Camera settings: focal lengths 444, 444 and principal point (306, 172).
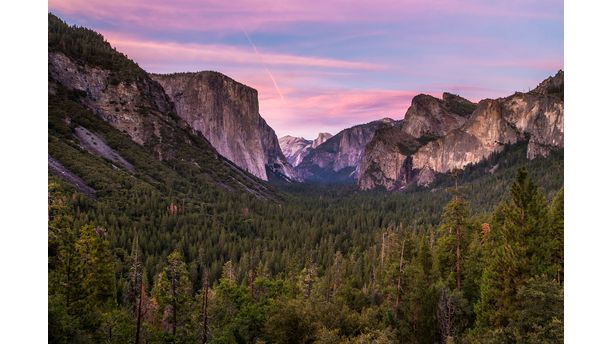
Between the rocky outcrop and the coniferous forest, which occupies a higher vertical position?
the rocky outcrop

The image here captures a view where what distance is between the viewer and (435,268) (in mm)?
41000

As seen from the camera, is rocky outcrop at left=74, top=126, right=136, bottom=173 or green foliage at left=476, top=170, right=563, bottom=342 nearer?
green foliage at left=476, top=170, right=563, bottom=342

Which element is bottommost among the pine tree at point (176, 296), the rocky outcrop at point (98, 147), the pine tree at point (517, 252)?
the pine tree at point (176, 296)

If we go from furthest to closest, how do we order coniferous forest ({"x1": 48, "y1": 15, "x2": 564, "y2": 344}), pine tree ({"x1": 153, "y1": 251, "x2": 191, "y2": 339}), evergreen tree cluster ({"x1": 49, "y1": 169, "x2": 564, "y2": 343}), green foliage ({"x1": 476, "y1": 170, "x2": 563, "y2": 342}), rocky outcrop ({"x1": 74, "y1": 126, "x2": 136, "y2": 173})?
rocky outcrop ({"x1": 74, "y1": 126, "x2": 136, "y2": 173}) → pine tree ({"x1": 153, "y1": 251, "x2": 191, "y2": 339}) → green foliage ({"x1": 476, "y1": 170, "x2": 563, "y2": 342}) → coniferous forest ({"x1": 48, "y1": 15, "x2": 564, "y2": 344}) → evergreen tree cluster ({"x1": 49, "y1": 169, "x2": 564, "y2": 343})

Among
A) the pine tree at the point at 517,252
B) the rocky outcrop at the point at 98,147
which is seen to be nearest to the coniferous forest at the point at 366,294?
the pine tree at the point at 517,252

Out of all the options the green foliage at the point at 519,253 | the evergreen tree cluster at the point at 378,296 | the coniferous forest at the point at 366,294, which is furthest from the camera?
the green foliage at the point at 519,253

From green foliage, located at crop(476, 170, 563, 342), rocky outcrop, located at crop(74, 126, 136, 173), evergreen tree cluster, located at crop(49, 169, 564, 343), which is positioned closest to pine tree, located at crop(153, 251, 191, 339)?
evergreen tree cluster, located at crop(49, 169, 564, 343)

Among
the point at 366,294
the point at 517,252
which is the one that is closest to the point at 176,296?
the point at 366,294

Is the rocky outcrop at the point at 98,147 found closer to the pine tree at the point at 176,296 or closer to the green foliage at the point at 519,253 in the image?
the pine tree at the point at 176,296

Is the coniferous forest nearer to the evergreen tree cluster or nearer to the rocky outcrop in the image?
the evergreen tree cluster
